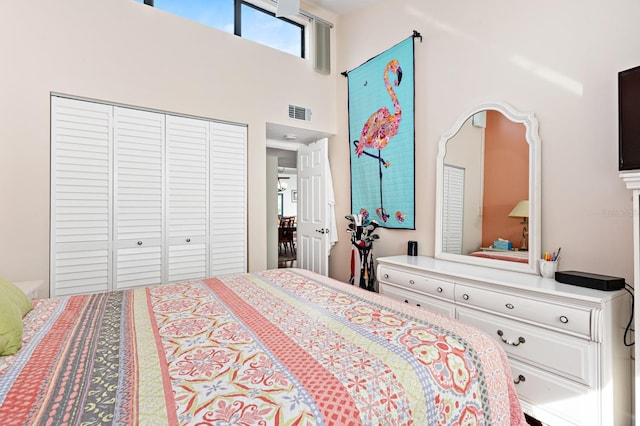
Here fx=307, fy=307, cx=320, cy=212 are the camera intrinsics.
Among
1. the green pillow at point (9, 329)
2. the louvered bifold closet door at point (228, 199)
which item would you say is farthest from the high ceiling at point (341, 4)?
the green pillow at point (9, 329)

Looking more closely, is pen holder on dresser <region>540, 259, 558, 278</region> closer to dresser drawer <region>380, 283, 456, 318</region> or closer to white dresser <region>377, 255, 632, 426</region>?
white dresser <region>377, 255, 632, 426</region>

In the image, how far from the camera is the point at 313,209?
4.18 meters

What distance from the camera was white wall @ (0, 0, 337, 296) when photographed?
2.33 meters

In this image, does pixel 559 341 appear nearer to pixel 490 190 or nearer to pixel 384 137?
pixel 490 190

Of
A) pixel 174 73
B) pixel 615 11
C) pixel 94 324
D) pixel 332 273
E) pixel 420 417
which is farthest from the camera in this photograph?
pixel 332 273

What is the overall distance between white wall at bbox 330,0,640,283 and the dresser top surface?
26cm

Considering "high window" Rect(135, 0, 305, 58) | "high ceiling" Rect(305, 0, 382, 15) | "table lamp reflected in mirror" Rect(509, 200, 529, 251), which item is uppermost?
"high ceiling" Rect(305, 0, 382, 15)

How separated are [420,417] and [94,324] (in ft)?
4.34

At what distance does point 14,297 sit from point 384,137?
3.11 meters

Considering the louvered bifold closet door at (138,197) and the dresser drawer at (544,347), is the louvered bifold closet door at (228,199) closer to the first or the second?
the louvered bifold closet door at (138,197)

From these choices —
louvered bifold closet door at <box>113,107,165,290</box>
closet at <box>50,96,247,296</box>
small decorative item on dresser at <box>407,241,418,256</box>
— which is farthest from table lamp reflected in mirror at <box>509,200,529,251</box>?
louvered bifold closet door at <box>113,107,165,290</box>

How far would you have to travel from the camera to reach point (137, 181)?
9.20 feet

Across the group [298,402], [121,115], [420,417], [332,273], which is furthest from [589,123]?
[121,115]

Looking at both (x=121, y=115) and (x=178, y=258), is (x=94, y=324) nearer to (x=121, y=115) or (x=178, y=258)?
(x=178, y=258)
